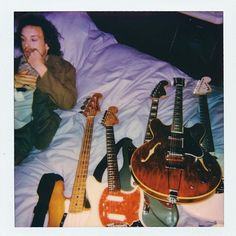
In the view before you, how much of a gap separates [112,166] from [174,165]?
0.93 ft

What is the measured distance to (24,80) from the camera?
1.68 metres

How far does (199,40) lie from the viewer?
5.61 feet

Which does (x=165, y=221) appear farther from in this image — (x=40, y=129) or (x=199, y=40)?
(x=199, y=40)

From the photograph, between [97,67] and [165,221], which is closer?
[165,221]

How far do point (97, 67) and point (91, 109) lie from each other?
0.21 metres

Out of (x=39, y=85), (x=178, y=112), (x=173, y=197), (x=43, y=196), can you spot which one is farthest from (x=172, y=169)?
(x=39, y=85)

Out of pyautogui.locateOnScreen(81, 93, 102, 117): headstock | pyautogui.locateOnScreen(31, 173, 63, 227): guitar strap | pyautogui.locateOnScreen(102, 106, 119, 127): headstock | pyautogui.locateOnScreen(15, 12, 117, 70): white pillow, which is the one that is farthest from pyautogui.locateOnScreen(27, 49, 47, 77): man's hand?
pyautogui.locateOnScreen(31, 173, 63, 227): guitar strap

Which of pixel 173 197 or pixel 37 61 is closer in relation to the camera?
pixel 173 197

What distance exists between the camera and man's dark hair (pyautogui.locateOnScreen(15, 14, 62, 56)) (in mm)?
1691

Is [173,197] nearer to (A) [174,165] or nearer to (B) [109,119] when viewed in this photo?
(A) [174,165]
